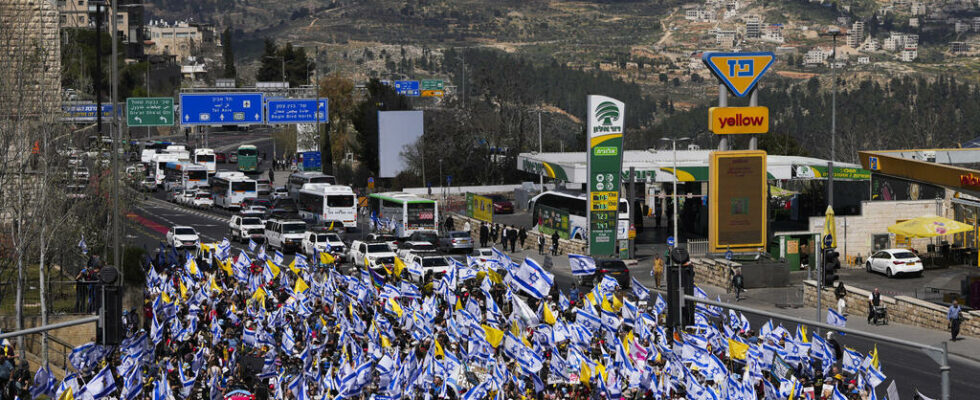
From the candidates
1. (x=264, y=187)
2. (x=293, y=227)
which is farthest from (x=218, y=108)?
(x=293, y=227)

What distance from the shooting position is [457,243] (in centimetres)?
5634

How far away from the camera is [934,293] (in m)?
42.8

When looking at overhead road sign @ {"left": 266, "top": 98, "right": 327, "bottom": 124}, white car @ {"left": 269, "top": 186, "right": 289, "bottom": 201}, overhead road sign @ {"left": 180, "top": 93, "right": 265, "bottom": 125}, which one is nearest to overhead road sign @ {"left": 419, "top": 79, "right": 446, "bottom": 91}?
overhead road sign @ {"left": 266, "top": 98, "right": 327, "bottom": 124}

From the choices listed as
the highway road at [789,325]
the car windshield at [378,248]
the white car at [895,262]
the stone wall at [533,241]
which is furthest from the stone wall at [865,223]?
the car windshield at [378,248]

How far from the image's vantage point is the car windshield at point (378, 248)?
49.4 metres

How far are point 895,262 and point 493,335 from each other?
1057 inches

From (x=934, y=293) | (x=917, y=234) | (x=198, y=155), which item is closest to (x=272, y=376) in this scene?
(x=934, y=293)

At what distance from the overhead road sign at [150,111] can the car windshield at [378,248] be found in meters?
34.9

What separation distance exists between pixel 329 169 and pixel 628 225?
4205 centimetres

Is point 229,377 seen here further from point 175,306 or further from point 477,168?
point 477,168

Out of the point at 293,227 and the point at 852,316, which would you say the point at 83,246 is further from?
the point at 852,316

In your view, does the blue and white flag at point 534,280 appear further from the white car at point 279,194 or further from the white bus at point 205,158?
the white bus at point 205,158

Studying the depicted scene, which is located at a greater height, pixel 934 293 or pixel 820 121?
pixel 820 121

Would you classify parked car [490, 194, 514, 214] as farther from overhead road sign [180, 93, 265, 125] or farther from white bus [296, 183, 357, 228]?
overhead road sign [180, 93, 265, 125]
